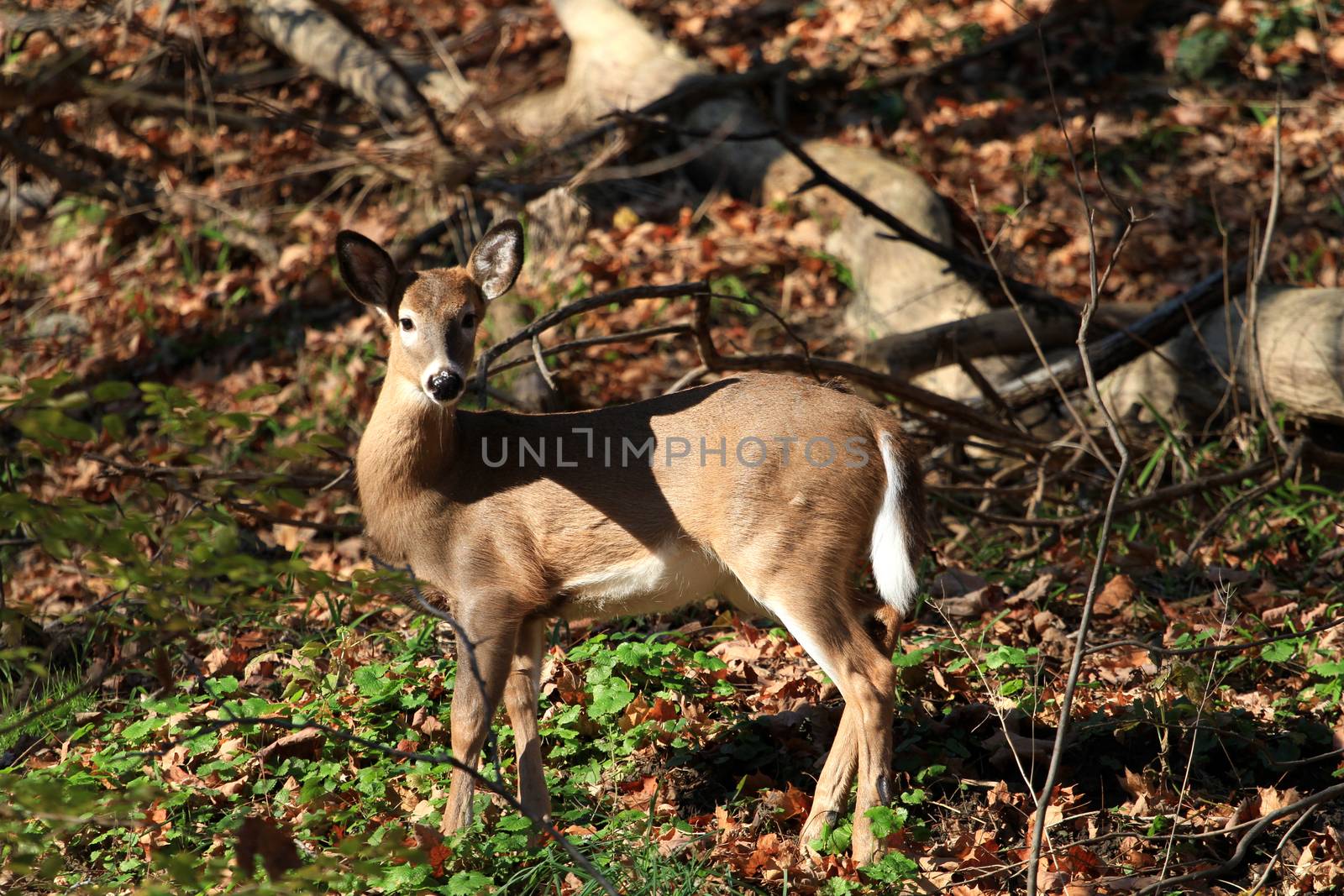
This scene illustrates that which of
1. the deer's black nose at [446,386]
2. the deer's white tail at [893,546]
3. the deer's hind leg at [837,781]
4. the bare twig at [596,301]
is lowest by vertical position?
the deer's hind leg at [837,781]

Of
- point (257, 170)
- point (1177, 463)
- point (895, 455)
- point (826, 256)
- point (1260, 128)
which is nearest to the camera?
point (895, 455)

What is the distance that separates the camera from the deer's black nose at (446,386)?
3889 millimetres

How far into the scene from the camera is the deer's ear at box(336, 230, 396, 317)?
4039 mm

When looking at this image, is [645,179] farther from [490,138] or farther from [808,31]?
[808,31]

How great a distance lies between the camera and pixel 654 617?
530 centimetres

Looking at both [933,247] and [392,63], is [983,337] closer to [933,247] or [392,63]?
[933,247]

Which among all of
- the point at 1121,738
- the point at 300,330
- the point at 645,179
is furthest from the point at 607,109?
the point at 1121,738

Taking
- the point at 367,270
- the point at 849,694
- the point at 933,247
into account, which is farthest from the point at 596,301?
the point at 933,247

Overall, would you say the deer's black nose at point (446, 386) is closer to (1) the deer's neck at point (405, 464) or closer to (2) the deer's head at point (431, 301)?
(2) the deer's head at point (431, 301)

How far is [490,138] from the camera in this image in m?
8.69

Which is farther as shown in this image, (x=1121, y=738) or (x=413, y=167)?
(x=413, y=167)

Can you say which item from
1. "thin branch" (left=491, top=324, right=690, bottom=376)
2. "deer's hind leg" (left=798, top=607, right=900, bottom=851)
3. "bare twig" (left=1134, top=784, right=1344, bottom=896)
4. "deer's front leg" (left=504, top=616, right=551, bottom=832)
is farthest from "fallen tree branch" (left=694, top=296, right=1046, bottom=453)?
"bare twig" (left=1134, top=784, right=1344, bottom=896)

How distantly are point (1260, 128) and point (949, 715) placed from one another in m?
5.80

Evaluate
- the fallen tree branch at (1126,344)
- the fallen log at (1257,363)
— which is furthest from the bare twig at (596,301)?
the fallen log at (1257,363)
